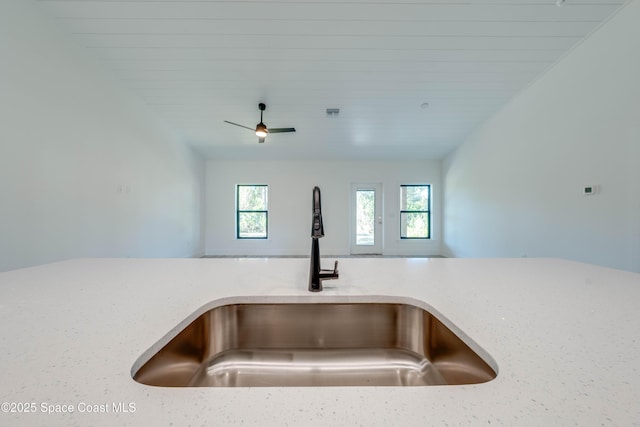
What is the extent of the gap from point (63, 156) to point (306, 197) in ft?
13.5

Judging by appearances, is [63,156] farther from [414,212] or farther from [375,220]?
[414,212]

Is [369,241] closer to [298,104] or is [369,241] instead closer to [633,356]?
[298,104]

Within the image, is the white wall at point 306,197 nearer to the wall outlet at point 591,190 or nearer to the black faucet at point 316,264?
the wall outlet at point 591,190

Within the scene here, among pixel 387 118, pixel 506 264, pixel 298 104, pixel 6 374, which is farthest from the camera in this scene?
pixel 387 118

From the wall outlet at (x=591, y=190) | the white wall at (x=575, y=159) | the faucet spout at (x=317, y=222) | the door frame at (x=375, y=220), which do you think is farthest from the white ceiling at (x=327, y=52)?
the faucet spout at (x=317, y=222)

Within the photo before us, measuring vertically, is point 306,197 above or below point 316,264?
above

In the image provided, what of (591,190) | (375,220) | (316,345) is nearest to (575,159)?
(591,190)

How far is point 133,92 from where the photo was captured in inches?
127

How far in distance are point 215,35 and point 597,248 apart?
4235 mm

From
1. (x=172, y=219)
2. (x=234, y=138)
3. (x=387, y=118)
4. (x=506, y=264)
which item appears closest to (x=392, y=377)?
(x=506, y=264)

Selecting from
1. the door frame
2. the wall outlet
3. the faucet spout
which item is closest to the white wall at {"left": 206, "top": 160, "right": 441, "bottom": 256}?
the door frame

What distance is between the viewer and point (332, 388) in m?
0.33

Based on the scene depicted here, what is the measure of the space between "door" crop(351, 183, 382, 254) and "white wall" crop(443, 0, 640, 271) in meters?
2.33

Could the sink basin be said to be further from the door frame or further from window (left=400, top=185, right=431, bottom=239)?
window (left=400, top=185, right=431, bottom=239)
